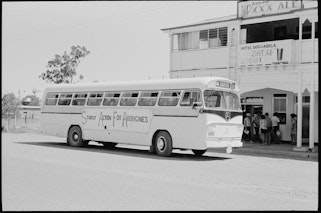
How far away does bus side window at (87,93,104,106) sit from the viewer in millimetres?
19266

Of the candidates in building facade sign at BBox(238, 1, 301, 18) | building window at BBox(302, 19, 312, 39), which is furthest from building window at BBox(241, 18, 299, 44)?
building facade sign at BBox(238, 1, 301, 18)

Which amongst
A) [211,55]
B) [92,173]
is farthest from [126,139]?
[211,55]

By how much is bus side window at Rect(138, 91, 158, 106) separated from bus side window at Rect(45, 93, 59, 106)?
5245 millimetres

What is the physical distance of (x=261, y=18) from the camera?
22.2 metres

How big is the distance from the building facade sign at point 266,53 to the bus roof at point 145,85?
5242 mm

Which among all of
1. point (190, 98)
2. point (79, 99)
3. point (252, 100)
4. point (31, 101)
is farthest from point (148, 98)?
point (31, 101)

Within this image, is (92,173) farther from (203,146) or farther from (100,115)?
(100,115)

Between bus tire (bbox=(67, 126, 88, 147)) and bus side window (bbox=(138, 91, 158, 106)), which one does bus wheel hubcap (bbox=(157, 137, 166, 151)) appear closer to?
bus side window (bbox=(138, 91, 158, 106))

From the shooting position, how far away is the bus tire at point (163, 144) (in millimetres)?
16250

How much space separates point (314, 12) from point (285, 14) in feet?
5.39

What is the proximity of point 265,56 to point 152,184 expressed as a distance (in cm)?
1383

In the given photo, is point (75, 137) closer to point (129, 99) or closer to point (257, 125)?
point (129, 99)

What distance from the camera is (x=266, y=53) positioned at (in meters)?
22.0

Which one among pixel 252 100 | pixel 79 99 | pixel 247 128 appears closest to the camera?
pixel 79 99
